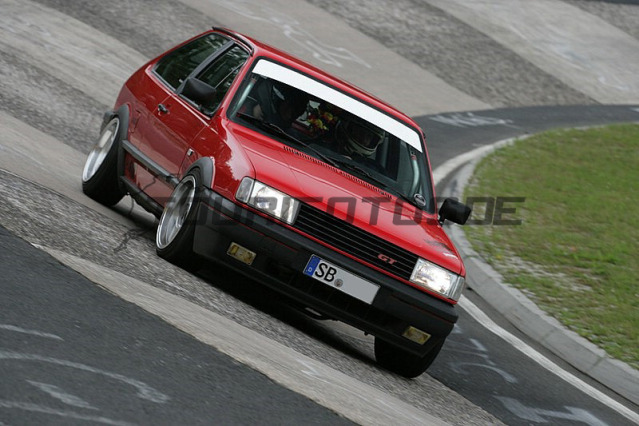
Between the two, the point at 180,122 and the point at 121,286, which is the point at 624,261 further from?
the point at 121,286

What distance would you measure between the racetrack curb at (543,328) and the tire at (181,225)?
3.47 m

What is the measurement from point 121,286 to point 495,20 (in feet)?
70.0

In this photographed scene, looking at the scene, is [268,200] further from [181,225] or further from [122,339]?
[122,339]

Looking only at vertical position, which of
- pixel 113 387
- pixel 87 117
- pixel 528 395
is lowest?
pixel 87 117

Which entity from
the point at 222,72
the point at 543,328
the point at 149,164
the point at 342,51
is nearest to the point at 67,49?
the point at 342,51

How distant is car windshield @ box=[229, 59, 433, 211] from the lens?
25.5 ft

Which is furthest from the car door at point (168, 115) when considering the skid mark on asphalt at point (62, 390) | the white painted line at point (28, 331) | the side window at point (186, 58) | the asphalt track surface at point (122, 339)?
the skid mark on asphalt at point (62, 390)

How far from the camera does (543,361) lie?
350 inches

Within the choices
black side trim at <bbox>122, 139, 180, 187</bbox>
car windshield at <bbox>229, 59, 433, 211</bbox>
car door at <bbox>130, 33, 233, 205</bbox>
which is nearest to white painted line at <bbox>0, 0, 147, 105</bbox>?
car door at <bbox>130, 33, 233, 205</bbox>

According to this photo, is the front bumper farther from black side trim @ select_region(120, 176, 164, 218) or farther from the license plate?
black side trim @ select_region(120, 176, 164, 218)

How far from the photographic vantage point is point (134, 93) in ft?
30.8

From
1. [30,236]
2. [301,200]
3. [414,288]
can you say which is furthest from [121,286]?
[414,288]

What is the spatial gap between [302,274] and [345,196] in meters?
0.60

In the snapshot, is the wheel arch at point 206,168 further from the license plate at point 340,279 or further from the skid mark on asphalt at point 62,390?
the skid mark on asphalt at point 62,390
